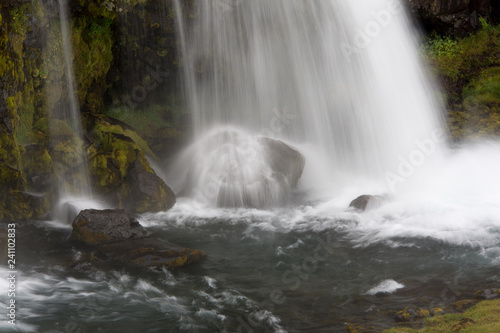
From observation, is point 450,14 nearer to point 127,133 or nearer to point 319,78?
point 319,78

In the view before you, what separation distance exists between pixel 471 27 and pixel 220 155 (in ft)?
43.9

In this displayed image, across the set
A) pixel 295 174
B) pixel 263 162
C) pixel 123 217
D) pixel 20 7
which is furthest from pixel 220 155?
pixel 20 7

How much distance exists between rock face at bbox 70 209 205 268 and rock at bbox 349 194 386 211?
5221 millimetres

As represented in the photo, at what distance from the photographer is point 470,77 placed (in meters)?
19.7

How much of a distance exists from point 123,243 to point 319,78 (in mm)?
10848

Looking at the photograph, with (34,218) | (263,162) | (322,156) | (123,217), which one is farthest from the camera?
(322,156)

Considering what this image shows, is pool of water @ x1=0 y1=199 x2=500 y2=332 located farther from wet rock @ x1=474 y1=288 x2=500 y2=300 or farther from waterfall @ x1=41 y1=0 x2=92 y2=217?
waterfall @ x1=41 y1=0 x2=92 y2=217

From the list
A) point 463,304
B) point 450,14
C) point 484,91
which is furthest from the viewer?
point 450,14

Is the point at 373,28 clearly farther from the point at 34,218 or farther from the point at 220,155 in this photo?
the point at 34,218

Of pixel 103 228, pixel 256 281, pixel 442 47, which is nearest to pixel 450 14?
pixel 442 47

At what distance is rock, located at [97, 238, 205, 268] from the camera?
1055 centimetres

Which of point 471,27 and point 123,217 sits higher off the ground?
point 471,27

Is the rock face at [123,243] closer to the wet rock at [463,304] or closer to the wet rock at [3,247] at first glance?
the wet rock at [3,247]

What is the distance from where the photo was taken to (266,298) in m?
9.10
